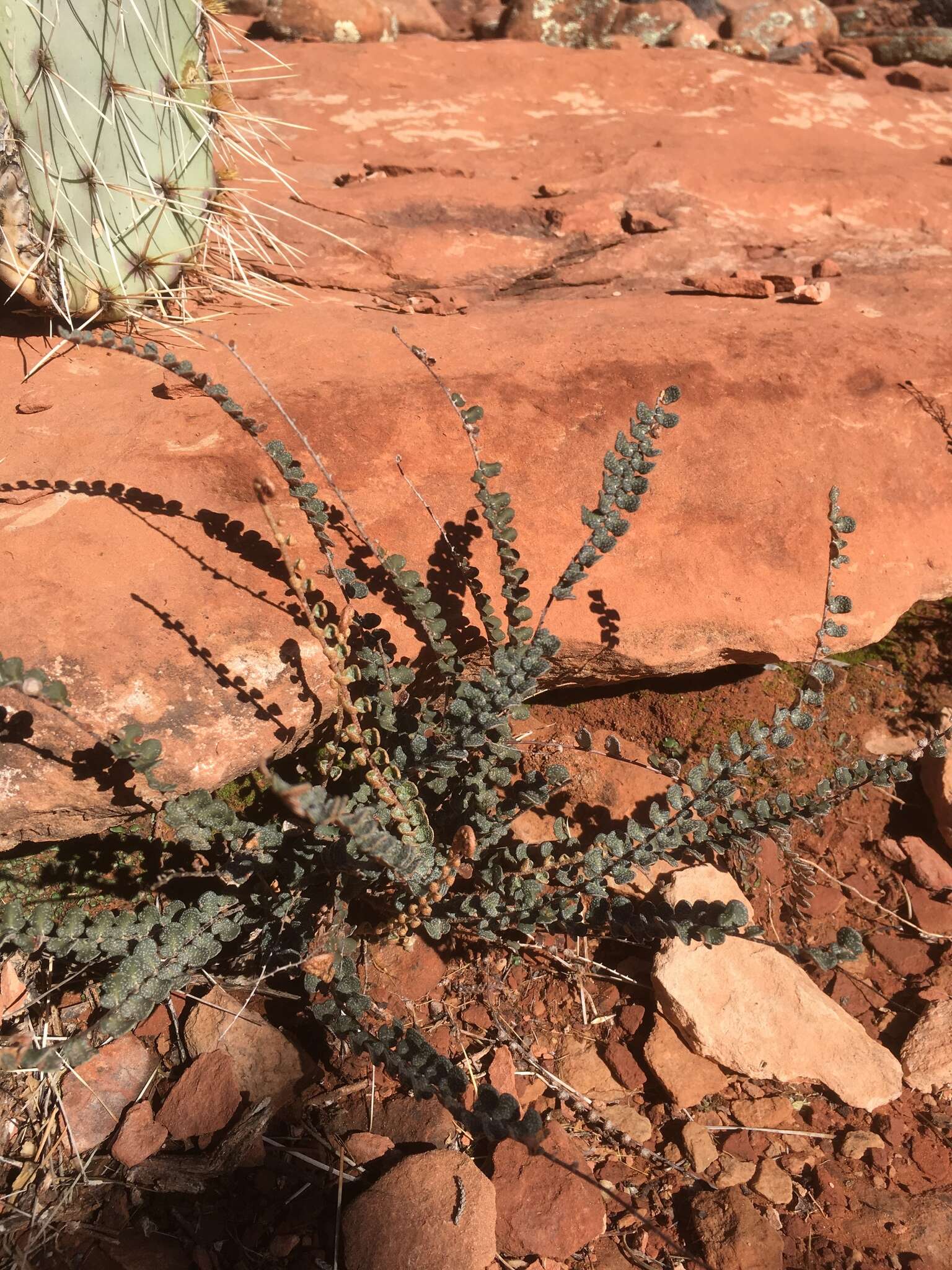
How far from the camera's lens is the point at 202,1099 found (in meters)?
2.11

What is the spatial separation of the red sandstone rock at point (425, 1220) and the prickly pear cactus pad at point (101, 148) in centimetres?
218

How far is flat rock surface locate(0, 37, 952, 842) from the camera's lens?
6.69 feet

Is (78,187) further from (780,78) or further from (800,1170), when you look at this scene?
(780,78)

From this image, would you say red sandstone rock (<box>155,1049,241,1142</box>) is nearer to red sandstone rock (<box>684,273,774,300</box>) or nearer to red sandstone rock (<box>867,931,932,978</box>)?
red sandstone rock (<box>867,931,932,978</box>)

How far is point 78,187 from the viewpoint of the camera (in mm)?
2695

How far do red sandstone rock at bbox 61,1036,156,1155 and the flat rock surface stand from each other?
527mm

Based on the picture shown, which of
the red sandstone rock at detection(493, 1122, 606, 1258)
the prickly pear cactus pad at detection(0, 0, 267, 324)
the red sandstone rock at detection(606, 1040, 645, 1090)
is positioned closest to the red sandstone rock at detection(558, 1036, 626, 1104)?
the red sandstone rock at detection(606, 1040, 645, 1090)

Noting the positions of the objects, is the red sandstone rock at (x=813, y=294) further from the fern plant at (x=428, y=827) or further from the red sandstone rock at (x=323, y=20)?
the red sandstone rock at (x=323, y=20)

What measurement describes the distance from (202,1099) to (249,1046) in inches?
5.4

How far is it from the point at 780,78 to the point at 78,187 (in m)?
3.71

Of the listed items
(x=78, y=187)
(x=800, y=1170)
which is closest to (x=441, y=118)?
(x=78, y=187)

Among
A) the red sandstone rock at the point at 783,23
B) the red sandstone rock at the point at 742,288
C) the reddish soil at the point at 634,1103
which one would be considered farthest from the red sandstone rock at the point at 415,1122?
the red sandstone rock at the point at 783,23

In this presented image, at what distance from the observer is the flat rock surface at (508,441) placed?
2039 millimetres

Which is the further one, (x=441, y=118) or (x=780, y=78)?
(x=780, y=78)
